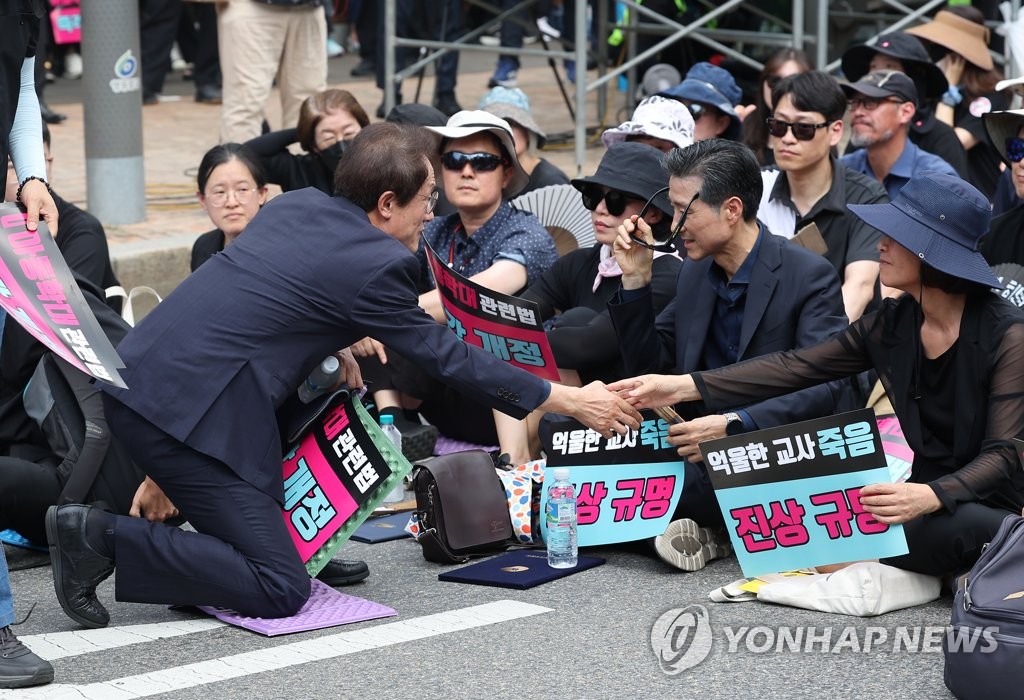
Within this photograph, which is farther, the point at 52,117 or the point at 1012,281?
the point at 52,117

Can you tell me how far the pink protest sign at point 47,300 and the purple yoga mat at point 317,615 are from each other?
854mm

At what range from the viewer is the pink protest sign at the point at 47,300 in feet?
11.8

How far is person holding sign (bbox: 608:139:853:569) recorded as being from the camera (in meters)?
4.79

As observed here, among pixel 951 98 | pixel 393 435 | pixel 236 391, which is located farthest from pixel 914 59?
pixel 236 391

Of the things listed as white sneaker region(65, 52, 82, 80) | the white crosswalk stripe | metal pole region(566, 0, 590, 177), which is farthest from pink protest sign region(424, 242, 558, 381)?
white sneaker region(65, 52, 82, 80)

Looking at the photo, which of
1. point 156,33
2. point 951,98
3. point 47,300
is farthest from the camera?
point 156,33

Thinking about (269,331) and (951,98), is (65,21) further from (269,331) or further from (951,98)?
(269,331)

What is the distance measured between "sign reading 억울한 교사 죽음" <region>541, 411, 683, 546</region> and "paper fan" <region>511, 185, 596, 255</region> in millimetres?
1730

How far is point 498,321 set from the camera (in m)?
4.91

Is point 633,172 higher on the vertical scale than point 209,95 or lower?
higher

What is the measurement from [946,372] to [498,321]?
147 centimetres

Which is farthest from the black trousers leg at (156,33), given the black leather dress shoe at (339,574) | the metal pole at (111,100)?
the black leather dress shoe at (339,574)
